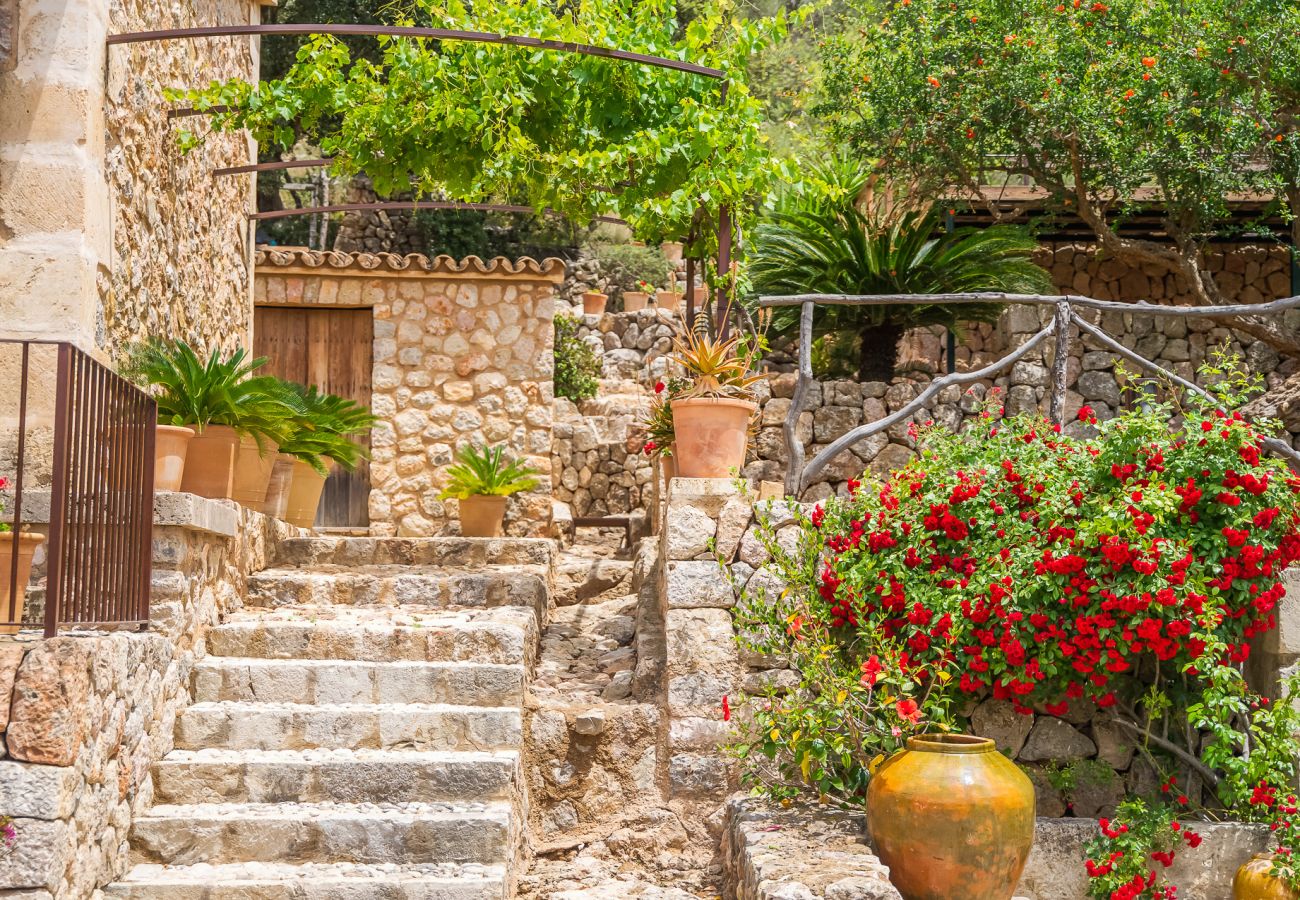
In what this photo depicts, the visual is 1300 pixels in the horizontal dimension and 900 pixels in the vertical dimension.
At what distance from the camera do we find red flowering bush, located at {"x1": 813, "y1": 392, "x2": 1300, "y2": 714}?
4.82 meters

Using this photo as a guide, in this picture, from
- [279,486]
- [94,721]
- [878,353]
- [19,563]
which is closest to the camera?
[94,721]

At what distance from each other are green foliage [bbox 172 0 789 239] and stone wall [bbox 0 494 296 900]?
236 centimetres

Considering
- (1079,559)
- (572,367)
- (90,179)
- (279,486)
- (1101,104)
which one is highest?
(1101,104)

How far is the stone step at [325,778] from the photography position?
504 cm

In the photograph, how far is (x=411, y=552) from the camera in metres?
7.42

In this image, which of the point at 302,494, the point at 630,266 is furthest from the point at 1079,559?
the point at 630,266

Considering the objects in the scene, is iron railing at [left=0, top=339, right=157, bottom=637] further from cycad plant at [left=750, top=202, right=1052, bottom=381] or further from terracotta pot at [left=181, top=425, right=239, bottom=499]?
cycad plant at [left=750, top=202, right=1052, bottom=381]

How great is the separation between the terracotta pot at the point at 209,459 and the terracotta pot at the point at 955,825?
344 centimetres

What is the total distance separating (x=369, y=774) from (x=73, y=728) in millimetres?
1506

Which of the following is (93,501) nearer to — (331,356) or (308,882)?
(308,882)

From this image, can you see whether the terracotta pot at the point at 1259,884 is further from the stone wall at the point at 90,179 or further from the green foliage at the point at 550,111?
the stone wall at the point at 90,179

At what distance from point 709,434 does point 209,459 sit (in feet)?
7.88

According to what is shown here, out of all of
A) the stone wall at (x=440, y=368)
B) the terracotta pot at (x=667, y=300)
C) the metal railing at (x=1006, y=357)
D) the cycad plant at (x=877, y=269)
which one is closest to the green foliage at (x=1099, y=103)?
the cycad plant at (x=877, y=269)

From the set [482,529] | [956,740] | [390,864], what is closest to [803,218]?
[482,529]
